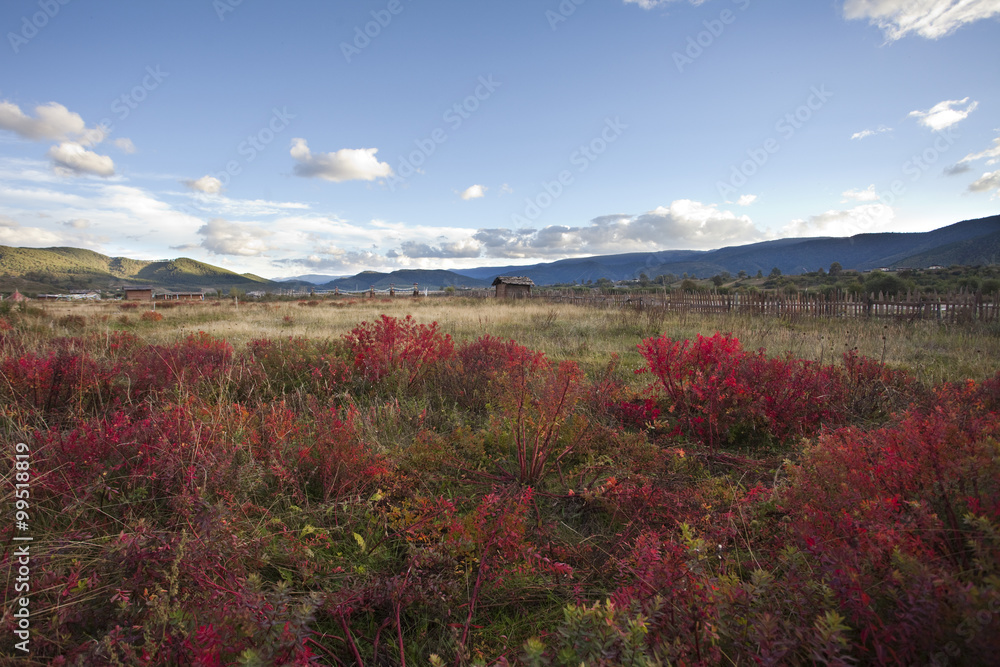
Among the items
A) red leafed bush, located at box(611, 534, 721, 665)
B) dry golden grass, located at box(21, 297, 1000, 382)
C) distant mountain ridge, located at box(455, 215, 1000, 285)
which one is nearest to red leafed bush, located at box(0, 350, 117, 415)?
dry golden grass, located at box(21, 297, 1000, 382)

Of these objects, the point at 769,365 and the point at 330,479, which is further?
the point at 769,365

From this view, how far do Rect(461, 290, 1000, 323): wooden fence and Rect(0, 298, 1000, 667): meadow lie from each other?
486 inches

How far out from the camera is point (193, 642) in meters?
1.53

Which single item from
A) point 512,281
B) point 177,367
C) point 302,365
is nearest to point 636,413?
point 302,365

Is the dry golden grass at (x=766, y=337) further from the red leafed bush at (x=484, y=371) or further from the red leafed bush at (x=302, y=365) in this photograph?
the red leafed bush at (x=484, y=371)

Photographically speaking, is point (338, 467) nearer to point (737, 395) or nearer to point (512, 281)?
point (737, 395)

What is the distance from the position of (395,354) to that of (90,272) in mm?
205223

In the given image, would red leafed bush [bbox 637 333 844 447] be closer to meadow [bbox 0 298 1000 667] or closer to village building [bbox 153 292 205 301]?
meadow [bbox 0 298 1000 667]

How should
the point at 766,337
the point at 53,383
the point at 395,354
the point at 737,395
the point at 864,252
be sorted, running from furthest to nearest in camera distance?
the point at 864,252
the point at 766,337
the point at 395,354
the point at 53,383
the point at 737,395

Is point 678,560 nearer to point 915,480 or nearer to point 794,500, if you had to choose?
point 794,500

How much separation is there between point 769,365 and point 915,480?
8.86 ft

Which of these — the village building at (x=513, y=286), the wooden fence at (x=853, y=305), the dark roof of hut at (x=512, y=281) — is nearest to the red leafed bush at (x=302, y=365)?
the wooden fence at (x=853, y=305)

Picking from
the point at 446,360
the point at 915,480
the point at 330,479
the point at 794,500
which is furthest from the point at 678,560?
the point at 446,360

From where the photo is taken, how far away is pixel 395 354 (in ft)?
19.2
